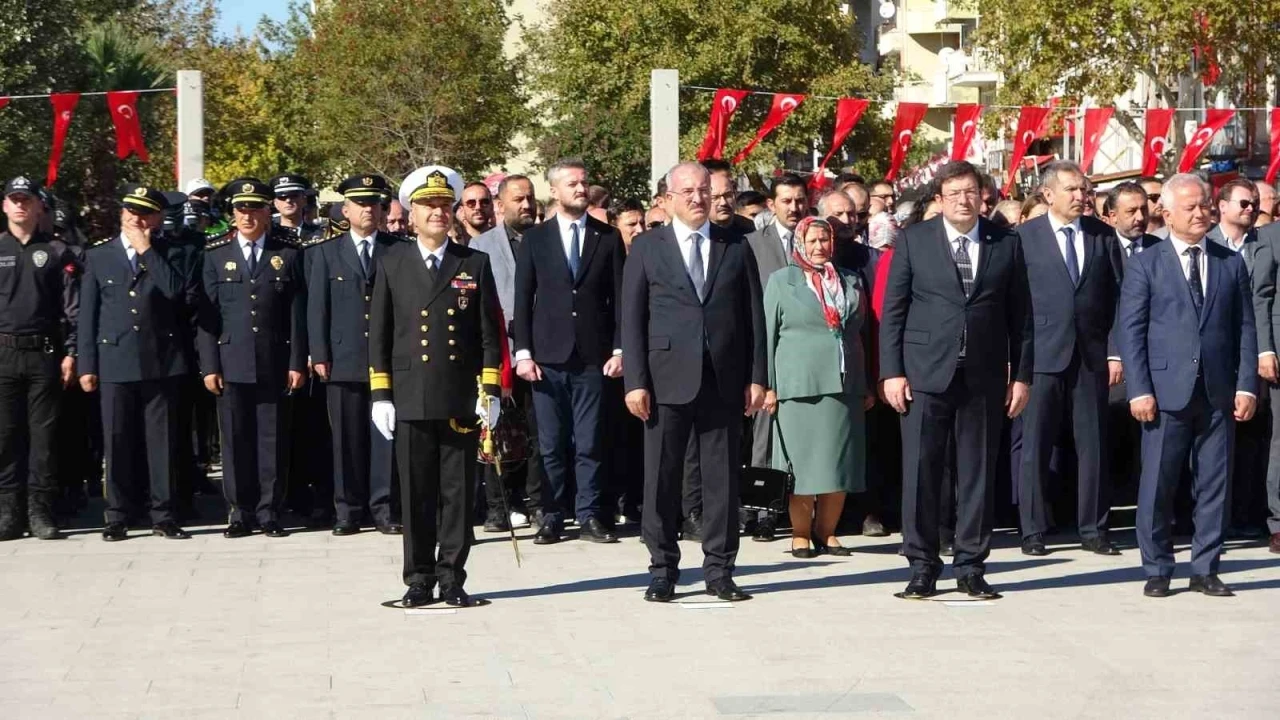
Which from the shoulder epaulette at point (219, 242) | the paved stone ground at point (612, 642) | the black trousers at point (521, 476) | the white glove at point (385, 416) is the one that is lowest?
the paved stone ground at point (612, 642)

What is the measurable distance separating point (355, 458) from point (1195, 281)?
5424mm

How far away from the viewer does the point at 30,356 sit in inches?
486

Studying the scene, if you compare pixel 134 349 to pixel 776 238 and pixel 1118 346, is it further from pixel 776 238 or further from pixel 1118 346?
pixel 1118 346

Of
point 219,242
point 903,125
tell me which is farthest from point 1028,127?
point 219,242

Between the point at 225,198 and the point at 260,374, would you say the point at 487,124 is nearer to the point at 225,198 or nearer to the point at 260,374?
the point at 225,198

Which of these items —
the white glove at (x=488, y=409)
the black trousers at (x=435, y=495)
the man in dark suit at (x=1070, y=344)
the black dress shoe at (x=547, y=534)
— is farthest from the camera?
the black dress shoe at (x=547, y=534)

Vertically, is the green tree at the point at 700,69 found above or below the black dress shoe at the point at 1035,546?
above

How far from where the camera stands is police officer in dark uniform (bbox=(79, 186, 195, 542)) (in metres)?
12.4

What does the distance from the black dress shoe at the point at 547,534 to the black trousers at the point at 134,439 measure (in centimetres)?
233

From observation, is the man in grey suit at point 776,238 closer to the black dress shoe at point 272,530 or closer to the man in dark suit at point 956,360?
the man in dark suit at point 956,360

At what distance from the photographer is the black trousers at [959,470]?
32.5ft

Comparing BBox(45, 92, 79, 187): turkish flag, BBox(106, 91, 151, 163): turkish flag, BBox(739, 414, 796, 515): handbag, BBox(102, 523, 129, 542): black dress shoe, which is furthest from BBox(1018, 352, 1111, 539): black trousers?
BBox(45, 92, 79, 187): turkish flag

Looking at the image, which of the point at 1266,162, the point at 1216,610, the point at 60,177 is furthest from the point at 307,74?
the point at 1216,610

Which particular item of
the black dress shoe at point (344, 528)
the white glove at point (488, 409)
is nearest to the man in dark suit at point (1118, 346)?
the white glove at point (488, 409)
